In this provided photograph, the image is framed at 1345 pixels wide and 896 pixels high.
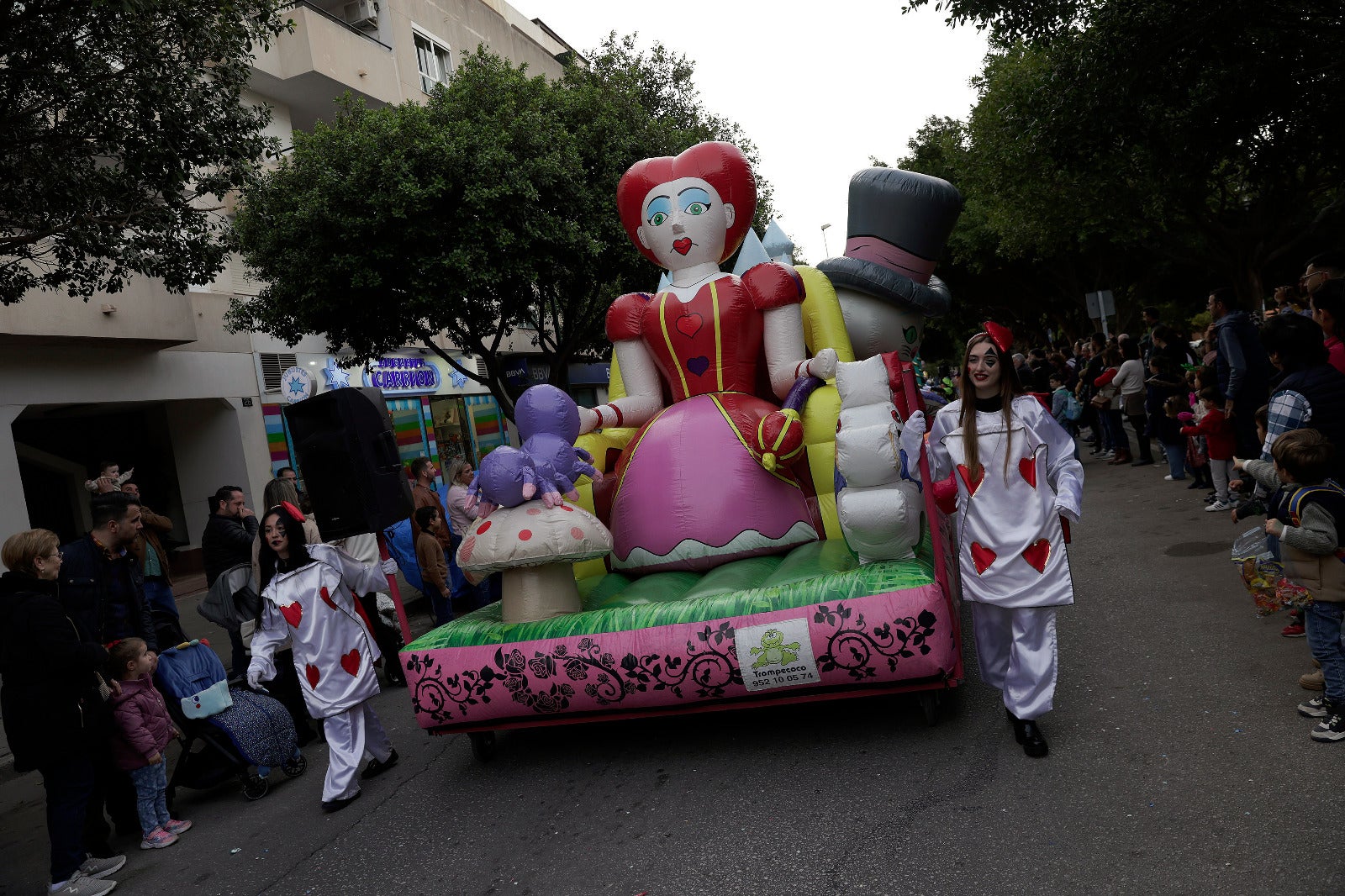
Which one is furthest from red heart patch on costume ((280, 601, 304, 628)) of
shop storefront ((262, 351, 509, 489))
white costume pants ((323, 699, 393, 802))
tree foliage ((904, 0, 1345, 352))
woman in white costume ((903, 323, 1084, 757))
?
shop storefront ((262, 351, 509, 489))

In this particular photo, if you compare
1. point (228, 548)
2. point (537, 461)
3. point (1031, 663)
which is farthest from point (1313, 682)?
point (228, 548)

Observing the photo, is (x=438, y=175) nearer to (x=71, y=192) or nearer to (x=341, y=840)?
(x=71, y=192)

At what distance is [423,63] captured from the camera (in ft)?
68.7

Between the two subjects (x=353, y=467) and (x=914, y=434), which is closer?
(x=914, y=434)

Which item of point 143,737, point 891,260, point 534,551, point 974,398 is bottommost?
point 143,737

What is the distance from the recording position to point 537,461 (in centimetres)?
466

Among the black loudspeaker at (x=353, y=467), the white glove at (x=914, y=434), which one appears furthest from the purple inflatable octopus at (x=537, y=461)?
the white glove at (x=914, y=434)

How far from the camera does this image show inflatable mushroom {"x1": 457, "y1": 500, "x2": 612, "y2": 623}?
446 cm

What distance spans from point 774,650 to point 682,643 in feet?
1.30

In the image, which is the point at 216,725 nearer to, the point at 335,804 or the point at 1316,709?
the point at 335,804

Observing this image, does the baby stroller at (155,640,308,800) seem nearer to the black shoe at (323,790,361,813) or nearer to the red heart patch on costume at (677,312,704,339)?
the black shoe at (323,790,361,813)

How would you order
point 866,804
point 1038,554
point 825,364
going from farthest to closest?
1. point 825,364
2. point 1038,554
3. point 866,804

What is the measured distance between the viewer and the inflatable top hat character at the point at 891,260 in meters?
6.30

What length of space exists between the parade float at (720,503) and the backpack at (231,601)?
274 centimetres
